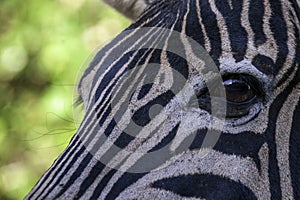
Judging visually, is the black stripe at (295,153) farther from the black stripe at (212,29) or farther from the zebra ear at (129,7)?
the zebra ear at (129,7)

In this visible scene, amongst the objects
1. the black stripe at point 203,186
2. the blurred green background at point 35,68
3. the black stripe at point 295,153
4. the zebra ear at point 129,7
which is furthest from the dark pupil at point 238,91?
the blurred green background at point 35,68

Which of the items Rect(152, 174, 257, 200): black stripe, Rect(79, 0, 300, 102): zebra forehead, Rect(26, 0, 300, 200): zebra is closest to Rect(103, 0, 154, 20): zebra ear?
Rect(79, 0, 300, 102): zebra forehead

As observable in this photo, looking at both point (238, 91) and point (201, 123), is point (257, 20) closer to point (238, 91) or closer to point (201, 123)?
point (238, 91)

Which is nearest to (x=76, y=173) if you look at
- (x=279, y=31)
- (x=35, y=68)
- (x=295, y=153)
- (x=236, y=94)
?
(x=236, y=94)

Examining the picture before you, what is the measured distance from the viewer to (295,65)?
10.0ft

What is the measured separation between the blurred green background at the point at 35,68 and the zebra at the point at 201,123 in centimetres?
508

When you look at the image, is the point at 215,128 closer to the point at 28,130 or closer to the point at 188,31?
the point at 188,31

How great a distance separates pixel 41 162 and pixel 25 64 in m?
1.34

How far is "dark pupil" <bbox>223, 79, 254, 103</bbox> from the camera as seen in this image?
2.98 m

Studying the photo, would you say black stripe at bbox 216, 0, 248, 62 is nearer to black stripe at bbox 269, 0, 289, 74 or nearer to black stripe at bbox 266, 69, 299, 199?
black stripe at bbox 269, 0, 289, 74

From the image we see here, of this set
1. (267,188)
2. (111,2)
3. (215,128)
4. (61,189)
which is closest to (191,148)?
(215,128)

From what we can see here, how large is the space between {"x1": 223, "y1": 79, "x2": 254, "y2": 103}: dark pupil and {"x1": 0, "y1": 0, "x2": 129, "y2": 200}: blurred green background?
207 inches

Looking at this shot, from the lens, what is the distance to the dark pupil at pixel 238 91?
9.78ft

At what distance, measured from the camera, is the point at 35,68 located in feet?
28.2
